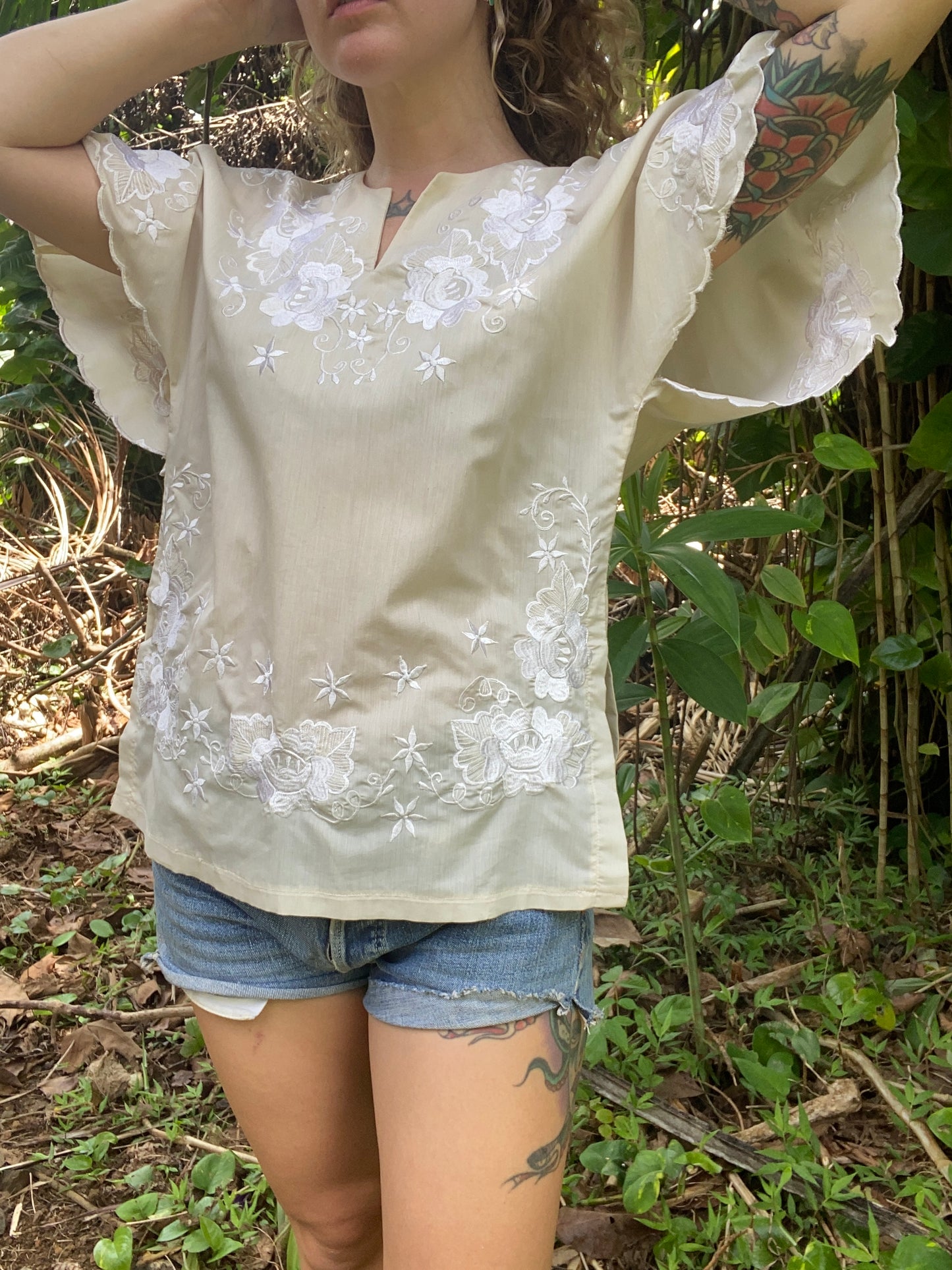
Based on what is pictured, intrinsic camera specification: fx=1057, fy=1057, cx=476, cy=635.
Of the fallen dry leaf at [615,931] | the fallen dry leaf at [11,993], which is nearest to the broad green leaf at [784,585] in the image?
the fallen dry leaf at [615,931]

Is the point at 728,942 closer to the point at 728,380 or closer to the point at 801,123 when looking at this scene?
the point at 728,380

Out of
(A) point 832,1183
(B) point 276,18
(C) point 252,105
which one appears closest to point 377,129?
(B) point 276,18

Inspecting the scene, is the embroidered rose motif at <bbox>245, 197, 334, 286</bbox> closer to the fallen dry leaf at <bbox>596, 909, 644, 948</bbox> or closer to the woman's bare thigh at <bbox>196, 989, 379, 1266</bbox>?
the woman's bare thigh at <bbox>196, 989, 379, 1266</bbox>

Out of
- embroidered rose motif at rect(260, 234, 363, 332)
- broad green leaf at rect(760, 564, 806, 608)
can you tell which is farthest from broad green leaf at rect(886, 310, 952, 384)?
embroidered rose motif at rect(260, 234, 363, 332)

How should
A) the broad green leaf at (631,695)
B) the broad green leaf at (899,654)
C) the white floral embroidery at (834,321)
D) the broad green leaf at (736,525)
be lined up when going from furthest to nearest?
1. the broad green leaf at (899,654)
2. the broad green leaf at (631,695)
3. the broad green leaf at (736,525)
4. the white floral embroidery at (834,321)

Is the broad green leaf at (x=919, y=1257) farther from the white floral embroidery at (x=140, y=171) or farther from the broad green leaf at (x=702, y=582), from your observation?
the white floral embroidery at (x=140, y=171)

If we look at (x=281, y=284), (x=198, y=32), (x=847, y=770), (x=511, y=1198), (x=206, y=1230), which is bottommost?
(x=847, y=770)

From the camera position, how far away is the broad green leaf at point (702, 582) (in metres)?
1.13

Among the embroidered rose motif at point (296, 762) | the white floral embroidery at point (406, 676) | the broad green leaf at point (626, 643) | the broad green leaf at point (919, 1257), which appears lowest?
the broad green leaf at point (919, 1257)

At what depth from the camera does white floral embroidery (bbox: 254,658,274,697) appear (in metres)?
0.90

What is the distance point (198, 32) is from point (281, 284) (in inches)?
11.2

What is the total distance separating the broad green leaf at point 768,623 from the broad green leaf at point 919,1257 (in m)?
0.77

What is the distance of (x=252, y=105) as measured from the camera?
3002mm

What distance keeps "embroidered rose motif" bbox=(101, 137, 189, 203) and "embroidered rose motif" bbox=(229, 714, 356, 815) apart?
51 centimetres
